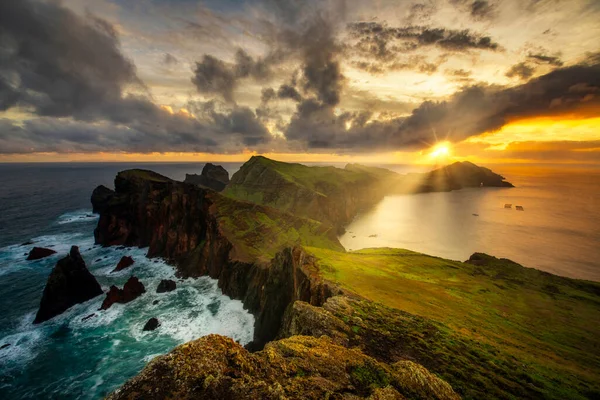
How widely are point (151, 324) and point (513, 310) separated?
6249cm

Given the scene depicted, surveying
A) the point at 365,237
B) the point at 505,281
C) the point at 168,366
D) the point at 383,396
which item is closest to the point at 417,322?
the point at 383,396

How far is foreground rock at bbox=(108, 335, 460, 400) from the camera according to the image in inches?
308

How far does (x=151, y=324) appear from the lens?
45219mm

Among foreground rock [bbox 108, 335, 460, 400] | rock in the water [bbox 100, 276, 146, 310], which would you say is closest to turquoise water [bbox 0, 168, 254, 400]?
rock in the water [bbox 100, 276, 146, 310]

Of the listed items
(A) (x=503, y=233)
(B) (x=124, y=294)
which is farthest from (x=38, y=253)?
(A) (x=503, y=233)

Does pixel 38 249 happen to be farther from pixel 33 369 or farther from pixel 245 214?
pixel 245 214

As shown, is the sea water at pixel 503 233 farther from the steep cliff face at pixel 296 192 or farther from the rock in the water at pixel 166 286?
the rock in the water at pixel 166 286

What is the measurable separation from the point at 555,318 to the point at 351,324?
128 feet

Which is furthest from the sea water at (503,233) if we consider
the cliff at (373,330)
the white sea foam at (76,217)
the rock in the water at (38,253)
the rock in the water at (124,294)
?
the white sea foam at (76,217)

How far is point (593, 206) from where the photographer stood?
567ft

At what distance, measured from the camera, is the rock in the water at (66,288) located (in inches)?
1905

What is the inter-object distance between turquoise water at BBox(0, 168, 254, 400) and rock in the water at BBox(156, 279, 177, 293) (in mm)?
1452

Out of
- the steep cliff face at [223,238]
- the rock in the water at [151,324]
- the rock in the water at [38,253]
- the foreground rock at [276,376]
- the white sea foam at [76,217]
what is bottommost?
the white sea foam at [76,217]

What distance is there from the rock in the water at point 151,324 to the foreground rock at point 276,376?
151ft
